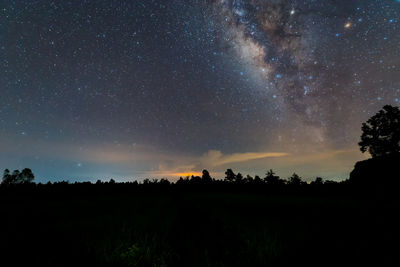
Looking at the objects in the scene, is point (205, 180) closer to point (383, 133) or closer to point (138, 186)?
point (138, 186)

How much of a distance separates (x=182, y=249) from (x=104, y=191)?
2860 inches

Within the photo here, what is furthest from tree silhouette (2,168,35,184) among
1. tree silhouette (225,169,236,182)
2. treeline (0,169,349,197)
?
tree silhouette (225,169,236,182)

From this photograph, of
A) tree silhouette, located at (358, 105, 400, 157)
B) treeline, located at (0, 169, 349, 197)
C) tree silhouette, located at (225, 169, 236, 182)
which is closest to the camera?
tree silhouette, located at (358, 105, 400, 157)

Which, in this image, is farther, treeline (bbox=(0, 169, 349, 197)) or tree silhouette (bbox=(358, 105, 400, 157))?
treeline (bbox=(0, 169, 349, 197))

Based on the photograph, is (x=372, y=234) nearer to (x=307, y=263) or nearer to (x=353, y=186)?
(x=307, y=263)

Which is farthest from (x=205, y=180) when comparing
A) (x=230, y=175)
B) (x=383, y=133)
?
(x=383, y=133)

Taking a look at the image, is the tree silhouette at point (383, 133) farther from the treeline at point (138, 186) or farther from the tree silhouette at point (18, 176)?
the tree silhouette at point (18, 176)

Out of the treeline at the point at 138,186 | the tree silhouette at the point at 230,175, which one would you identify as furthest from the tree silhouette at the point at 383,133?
the tree silhouette at the point at 230,175

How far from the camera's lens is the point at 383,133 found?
37.9m

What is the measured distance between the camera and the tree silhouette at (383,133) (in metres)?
36.9

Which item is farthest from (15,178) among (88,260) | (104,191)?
(88,260)

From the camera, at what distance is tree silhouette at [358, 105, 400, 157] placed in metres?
36.9

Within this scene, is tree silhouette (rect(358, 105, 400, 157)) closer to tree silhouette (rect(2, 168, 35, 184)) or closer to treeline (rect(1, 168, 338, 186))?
treeline (rect(1, 168, 338, 186))

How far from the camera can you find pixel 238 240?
8.27 m
